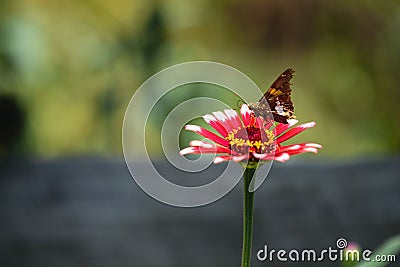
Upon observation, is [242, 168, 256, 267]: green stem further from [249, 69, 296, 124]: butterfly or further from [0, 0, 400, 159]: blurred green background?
[0, 0, 400, 159]: blurred green background

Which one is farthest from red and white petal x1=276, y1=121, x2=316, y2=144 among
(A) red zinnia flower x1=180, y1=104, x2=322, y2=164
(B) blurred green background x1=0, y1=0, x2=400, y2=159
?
(B) blurred green background x1=0, y1=0, x2=400, y2=159

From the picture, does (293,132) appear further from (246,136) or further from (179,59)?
(179,59)

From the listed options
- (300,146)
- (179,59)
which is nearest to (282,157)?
(300,146)

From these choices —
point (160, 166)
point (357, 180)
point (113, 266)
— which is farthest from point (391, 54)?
point (113, 266)

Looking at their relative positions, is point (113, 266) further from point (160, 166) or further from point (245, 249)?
point (245, 249)

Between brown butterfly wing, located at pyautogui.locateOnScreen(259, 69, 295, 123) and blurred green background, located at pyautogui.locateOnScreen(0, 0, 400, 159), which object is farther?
blurred green background, located at pyautogui.locateOnScreen(0, 0, 400, 159)

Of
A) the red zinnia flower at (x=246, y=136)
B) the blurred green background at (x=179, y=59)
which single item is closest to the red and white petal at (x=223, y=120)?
the red zinnia flower at (x=246, y=136)

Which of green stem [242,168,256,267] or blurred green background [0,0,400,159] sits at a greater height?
blurred green background [0,0,400,159]
